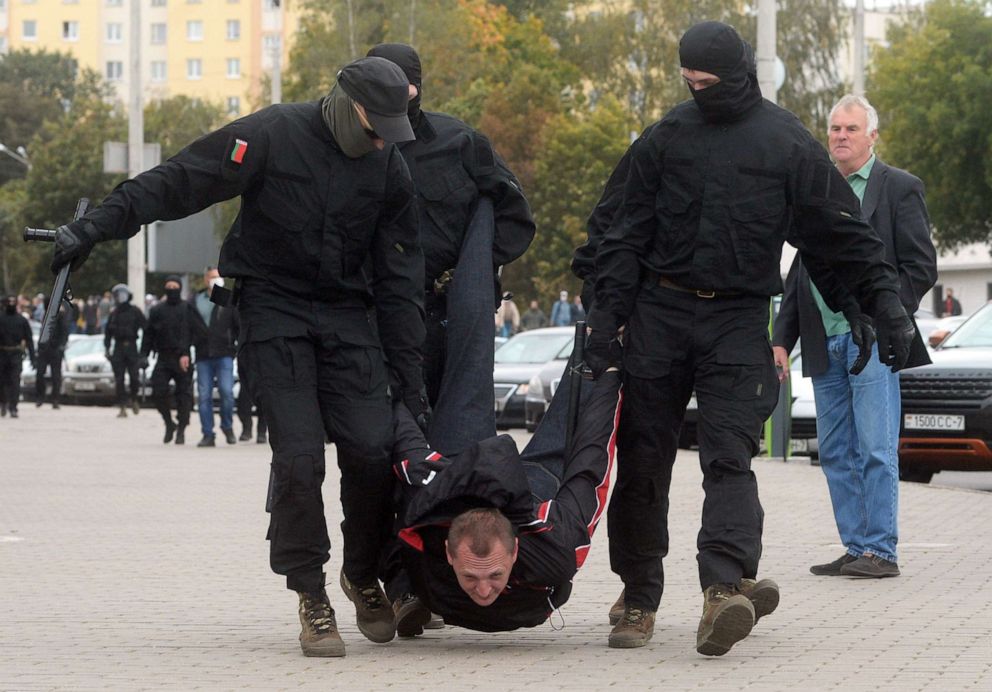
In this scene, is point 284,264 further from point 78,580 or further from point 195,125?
point 195,125

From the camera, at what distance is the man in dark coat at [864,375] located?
9266 millimetres

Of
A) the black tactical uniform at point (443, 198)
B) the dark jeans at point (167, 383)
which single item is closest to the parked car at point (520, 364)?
the dark jeans at point (167, 383)

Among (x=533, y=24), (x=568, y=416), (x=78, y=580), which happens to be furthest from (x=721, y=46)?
(x=533, y=24)

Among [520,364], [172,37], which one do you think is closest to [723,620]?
[520,364]

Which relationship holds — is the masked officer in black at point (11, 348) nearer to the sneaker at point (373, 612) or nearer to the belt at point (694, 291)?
the sneaker at point (373, 612)

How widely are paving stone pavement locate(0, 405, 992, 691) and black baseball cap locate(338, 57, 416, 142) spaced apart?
1.75 m

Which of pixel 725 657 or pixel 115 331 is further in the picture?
pixel 115 331

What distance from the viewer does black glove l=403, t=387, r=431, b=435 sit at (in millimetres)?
7121

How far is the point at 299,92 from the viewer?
6769 cm

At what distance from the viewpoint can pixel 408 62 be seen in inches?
296

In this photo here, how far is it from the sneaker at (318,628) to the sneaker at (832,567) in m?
3.21

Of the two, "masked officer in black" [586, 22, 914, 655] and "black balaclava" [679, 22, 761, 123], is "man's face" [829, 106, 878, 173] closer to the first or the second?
"masked officer in black" [586, 22, 914, 655]

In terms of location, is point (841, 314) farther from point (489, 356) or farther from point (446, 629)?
point (446, 629)

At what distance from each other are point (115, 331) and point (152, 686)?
23410 mm
